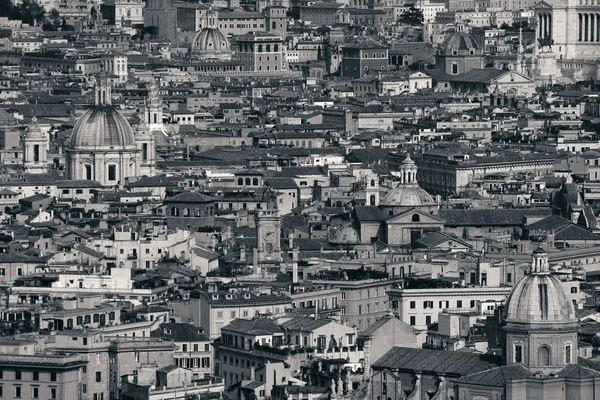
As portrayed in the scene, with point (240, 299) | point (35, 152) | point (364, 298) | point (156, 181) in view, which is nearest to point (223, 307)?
point (240, 299)

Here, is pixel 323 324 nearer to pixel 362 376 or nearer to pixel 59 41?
pixel 362 376

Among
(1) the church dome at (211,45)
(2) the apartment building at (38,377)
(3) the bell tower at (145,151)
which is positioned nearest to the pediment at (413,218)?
(3) the bell tower at (145,151)

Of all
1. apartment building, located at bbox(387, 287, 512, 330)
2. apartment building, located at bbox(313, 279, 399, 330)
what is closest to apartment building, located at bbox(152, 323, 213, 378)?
apartment building, located at bbox(313, 279, 399, 330)

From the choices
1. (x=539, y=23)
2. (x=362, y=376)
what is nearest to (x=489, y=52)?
(x=539, y=23)

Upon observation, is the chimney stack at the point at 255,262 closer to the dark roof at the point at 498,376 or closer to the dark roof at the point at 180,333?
the dark roof at the point at 180,333

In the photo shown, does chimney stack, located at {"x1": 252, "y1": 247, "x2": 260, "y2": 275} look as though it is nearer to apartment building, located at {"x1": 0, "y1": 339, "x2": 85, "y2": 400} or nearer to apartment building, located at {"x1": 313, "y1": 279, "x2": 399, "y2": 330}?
apartment building, located at {"x1": 313, "y1": 279, "x2": 399, "y2": 330}

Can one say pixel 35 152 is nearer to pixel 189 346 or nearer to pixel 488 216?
pixel 488 216

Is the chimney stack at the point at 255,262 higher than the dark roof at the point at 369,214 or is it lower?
lower
